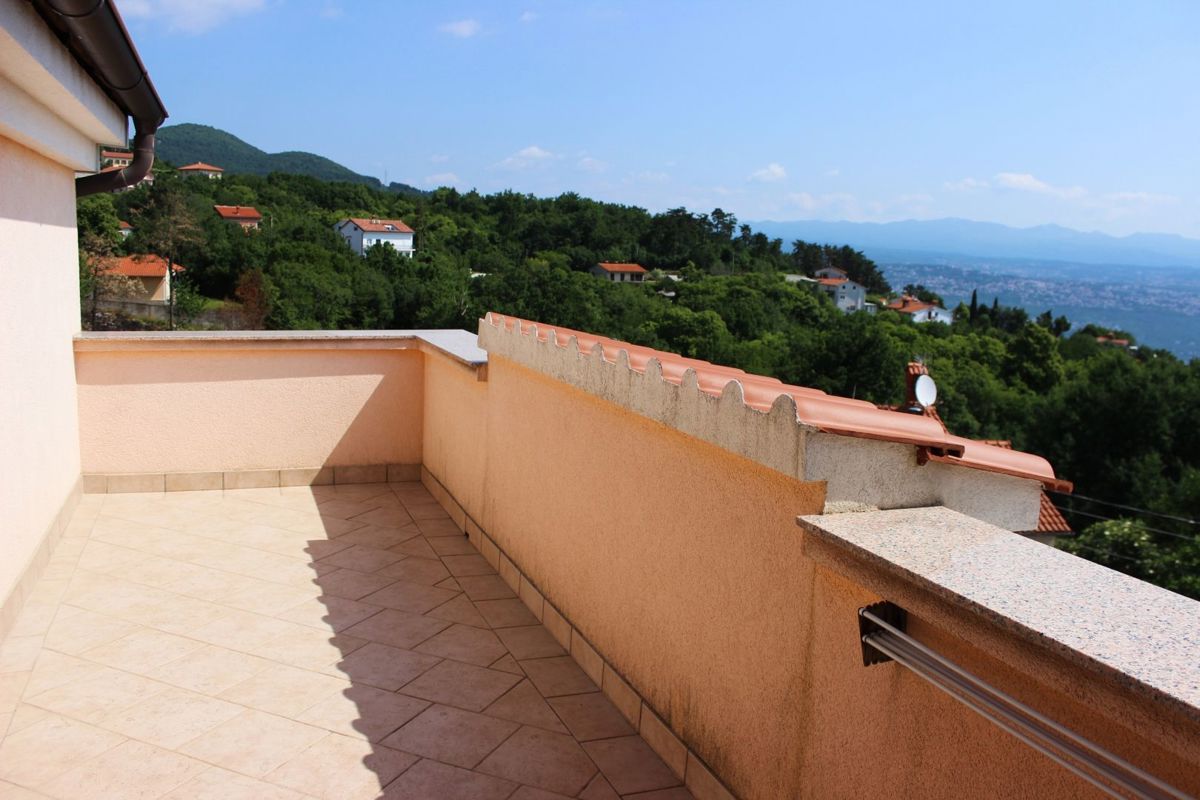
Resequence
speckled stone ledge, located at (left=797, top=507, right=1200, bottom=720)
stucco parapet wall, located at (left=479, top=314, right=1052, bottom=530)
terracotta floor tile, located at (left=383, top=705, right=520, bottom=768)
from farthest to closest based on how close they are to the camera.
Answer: terracotta floor tile, located at (left=383, top=705, right=520, bottom=768)
stucco parapet wall, located at (left=479, top=314, right=1052, bottom=530)
speckled stone ledge, located at (left=797, top=507, right=1200, bottom=720)

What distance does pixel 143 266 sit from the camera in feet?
168

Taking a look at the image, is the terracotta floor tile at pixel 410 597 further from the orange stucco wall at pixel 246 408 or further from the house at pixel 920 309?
the house at pixel 920 309

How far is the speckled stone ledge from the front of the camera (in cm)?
137

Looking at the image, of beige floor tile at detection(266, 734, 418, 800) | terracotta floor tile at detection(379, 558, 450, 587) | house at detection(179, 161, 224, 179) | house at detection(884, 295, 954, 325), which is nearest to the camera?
beige floor tile at detection(266, 734, 418, 800)

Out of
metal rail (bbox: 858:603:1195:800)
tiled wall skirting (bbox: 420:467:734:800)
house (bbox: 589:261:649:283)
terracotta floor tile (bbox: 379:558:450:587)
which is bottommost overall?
terracotta floor tile (bbox: 379:558:450:587)

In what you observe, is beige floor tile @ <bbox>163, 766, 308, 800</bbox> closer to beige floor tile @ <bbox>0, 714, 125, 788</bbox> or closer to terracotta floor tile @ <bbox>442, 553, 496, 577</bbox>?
beige floor tile @ <bbox>0, 714, 125, 788</bbox>

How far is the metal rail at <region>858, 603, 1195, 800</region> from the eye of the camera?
1.40m

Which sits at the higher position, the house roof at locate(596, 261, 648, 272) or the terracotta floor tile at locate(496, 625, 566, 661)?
the house roof at locate(596, 261, 648, 272)

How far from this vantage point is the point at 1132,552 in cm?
1986

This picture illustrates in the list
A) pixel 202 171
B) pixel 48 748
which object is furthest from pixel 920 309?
pixel 48 748

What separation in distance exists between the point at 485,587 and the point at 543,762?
6.06 feet

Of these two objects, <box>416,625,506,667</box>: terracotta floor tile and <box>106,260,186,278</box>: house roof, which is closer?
<box>416,625,506,667</box>: terracotta floor tile

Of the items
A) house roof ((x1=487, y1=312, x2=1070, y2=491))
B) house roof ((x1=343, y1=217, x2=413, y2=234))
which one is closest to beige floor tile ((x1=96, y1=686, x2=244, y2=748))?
house roof ((x1=487, y1=312, x2=1070, y2=491))

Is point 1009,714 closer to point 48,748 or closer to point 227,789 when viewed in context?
point 227,789
